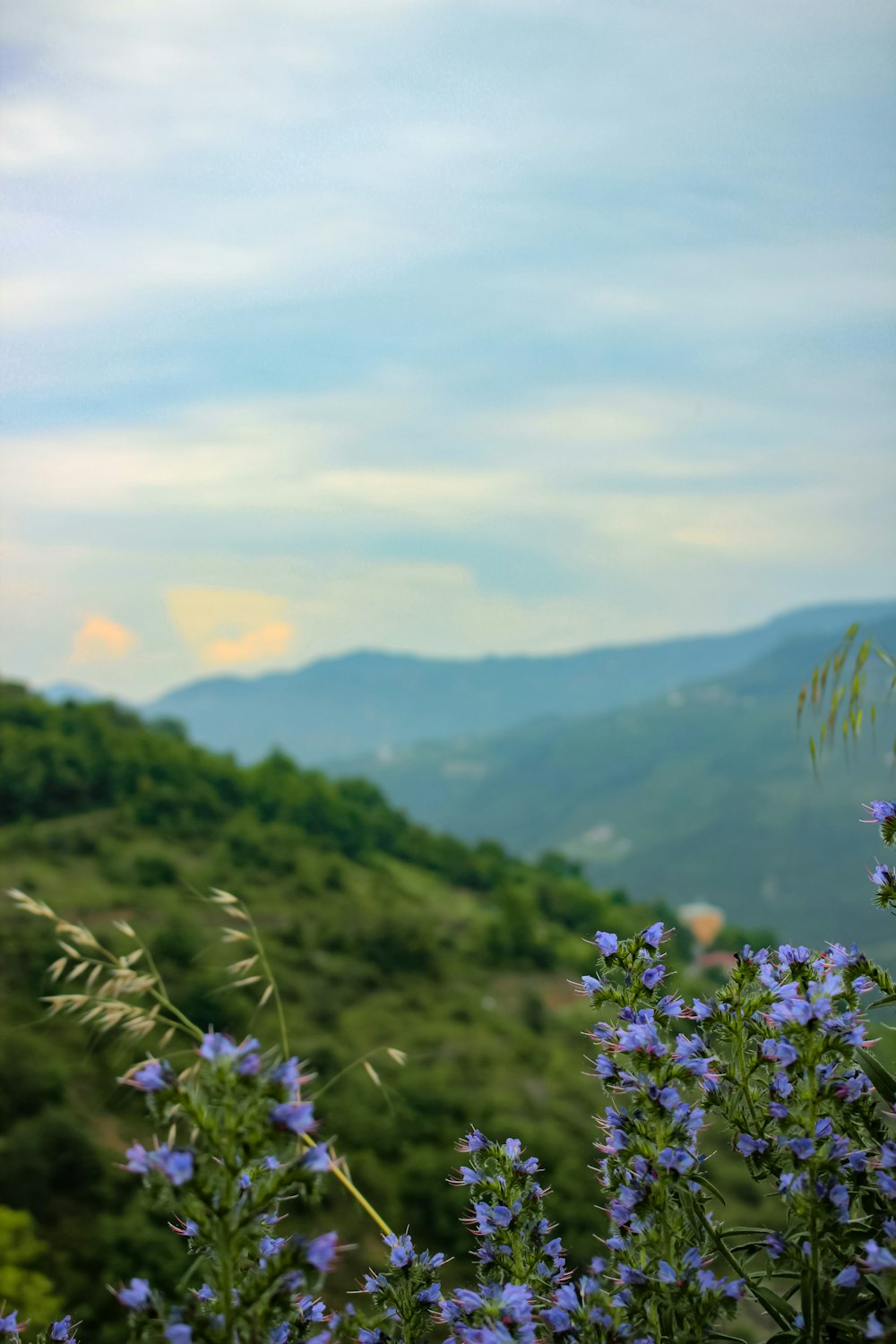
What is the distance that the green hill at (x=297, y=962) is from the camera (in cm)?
2966

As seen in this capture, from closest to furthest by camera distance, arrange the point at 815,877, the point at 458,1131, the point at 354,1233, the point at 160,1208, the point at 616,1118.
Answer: the point at 160,1208
the point at 616,1118
the point at 354,1233
the point at 458,1131
the point at 815,877

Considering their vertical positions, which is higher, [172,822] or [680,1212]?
[172,822]

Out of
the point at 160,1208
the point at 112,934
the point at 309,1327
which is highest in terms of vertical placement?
the point at 112,934

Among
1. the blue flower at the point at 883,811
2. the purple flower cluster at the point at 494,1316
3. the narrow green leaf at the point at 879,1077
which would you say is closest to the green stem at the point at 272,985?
the purple flower cluster at the point at 494,1316

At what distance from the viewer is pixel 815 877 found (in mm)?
187125

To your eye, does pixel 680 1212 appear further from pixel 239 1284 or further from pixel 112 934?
pixel 112 934

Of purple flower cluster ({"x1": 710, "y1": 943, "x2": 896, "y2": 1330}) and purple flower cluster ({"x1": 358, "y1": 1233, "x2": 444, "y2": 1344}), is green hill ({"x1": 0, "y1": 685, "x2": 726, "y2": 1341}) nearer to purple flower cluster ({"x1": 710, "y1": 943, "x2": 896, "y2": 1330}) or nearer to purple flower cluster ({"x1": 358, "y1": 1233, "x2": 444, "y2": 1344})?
purple flower cluster ({"x1": 358, "y1": 1233, "x2": 444, "y2": 1344})

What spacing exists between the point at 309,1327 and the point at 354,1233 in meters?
30.2

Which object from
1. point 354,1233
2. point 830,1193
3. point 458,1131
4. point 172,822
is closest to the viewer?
point 830,1193

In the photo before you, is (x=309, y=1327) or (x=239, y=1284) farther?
(x=309, y=1327)

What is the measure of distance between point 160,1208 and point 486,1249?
862 millimetres

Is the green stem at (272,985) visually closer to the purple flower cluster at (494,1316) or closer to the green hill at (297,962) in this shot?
the purple flower cluster at (494,1316)

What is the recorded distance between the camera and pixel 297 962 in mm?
46500

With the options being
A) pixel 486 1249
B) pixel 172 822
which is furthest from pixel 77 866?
pixel 486 1249
